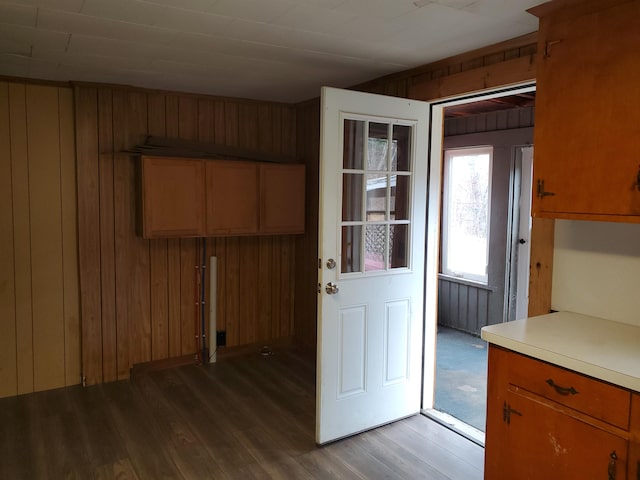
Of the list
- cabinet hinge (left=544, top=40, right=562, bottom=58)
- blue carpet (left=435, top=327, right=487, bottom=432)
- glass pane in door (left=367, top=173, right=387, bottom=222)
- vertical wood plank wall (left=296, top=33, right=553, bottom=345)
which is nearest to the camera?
cabinet hinge (left=544, top=40, right=562, bottom=58)

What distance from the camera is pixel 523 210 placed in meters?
4.73

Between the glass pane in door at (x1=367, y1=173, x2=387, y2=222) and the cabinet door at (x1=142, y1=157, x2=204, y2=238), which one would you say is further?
the cabinet door at (x1=142, y1=157, x2=204, y2=238)

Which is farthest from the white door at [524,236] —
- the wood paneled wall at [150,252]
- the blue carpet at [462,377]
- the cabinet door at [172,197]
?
the cabinet door at [172,197]

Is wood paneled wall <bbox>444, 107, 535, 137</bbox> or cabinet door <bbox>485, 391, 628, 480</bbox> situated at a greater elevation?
wood paneled wall <bbox>444, 107, 535, 137</bbox>

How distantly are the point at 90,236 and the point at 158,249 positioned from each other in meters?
0.52

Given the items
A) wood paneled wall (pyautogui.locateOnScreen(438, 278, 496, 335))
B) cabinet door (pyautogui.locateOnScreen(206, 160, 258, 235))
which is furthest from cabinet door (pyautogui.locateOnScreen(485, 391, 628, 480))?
wood paneled wall (pyautogui.locateOnScreen(438, 278, 496, 335))

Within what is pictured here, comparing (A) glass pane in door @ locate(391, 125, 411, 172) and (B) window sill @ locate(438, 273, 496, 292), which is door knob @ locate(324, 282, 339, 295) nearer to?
(A) glass pane in door @ locate(391, 125, 411, 172)

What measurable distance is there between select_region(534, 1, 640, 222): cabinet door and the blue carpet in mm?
1767

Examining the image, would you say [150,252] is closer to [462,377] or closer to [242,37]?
[242,37]

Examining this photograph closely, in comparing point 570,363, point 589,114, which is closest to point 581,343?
point 570,363

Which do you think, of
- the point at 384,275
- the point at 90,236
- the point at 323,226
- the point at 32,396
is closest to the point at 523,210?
the point at 384,275

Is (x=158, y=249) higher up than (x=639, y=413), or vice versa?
(x=158, y=249)

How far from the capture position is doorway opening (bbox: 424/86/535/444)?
4.49 meters

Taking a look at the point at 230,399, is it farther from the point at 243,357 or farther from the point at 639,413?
the point at 639,413
